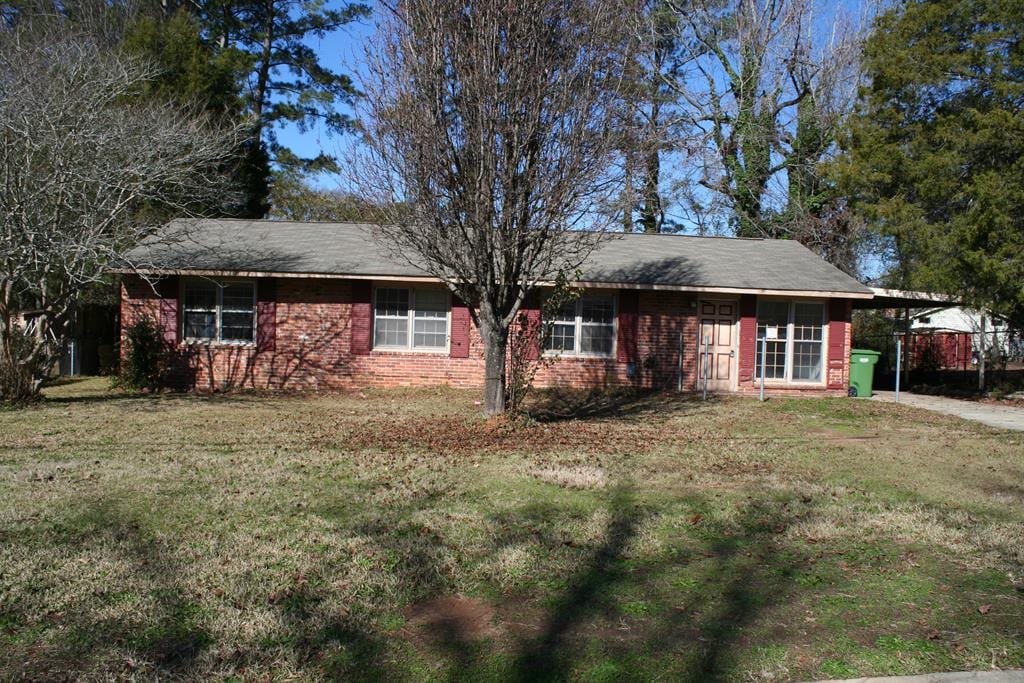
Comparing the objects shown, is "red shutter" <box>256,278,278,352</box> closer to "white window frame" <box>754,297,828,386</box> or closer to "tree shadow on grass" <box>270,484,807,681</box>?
"white window frame" <box>754,297,828,386</box>

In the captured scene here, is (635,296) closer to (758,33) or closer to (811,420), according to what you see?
(811,420)

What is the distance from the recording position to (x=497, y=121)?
31.8 ft

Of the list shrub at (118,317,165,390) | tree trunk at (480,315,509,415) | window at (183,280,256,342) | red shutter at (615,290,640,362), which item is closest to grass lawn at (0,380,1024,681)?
tree trunk at (480,315,509,415)

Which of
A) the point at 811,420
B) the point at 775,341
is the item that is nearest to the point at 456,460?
the point at 811,420

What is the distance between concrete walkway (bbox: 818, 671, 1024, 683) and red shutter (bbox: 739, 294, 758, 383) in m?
13.8

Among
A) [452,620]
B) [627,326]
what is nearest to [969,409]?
[627,326]

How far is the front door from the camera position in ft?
56.5

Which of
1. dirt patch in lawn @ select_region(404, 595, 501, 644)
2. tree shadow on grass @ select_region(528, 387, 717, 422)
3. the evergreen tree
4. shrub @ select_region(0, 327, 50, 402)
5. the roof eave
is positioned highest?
the evergreen tree

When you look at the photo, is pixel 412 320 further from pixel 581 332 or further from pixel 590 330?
pixel 590 330

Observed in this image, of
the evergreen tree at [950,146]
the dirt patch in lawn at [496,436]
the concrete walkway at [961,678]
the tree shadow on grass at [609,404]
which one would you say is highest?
the evergreen tree at [950,146]

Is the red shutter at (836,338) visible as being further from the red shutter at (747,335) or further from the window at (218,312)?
the window at (218,312)

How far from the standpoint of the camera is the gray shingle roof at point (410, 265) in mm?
16250

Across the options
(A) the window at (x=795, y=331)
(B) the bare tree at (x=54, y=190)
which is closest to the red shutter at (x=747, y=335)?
(A) the window at (x=795, y=331)

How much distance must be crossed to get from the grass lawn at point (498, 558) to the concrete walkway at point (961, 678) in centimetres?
9
